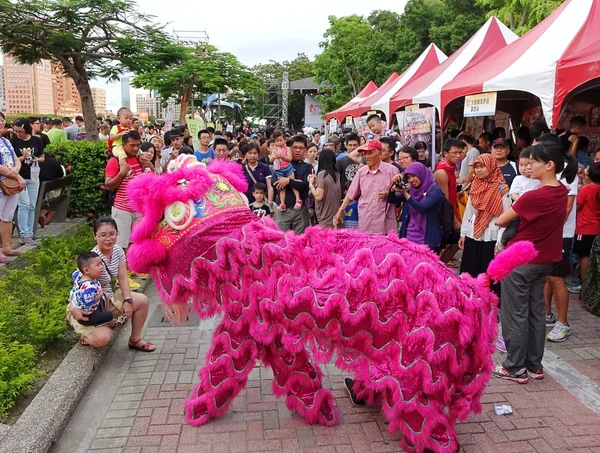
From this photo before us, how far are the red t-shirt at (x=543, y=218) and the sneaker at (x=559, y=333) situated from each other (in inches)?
48.6

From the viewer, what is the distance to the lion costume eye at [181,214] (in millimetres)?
2805

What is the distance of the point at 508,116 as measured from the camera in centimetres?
1048

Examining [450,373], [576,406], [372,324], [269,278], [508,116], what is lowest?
[576,406]

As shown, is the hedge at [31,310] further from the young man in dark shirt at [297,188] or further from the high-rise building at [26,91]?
the high-rise building at [26,91]

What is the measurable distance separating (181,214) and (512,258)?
1.87 metres

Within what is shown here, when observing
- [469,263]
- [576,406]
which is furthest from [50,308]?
[576,406]

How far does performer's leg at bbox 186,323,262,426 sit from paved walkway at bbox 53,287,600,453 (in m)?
0.11

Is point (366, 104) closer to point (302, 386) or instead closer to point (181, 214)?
point (302, 386)

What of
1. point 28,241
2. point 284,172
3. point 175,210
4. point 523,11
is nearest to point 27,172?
point 28,241

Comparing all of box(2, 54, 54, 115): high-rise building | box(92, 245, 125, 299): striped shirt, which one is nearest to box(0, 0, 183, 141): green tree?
box(92, 245, 125, 299): striped shirt

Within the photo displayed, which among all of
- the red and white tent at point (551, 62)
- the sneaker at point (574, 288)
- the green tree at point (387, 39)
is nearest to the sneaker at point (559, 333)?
the sneaker at point (574, 288)

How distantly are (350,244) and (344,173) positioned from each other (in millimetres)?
3212

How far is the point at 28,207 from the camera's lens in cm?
641

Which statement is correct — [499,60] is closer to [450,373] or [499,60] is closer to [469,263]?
[469,263]
